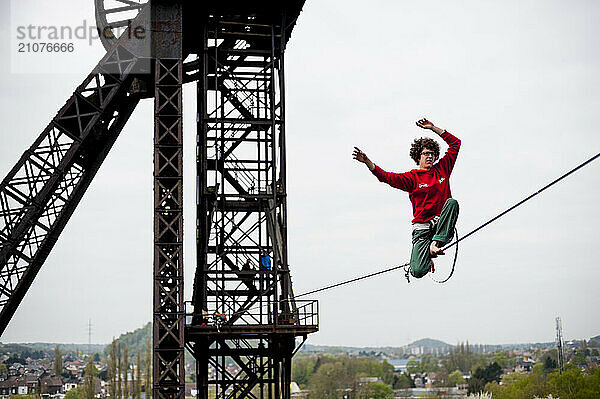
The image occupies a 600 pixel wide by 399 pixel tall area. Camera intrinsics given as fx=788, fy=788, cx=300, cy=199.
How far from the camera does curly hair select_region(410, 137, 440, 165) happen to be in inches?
282

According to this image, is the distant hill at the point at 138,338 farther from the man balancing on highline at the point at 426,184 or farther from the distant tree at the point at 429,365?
the man balancing on highline at the point at 426,184

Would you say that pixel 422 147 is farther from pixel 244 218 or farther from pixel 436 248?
pixel 244 218

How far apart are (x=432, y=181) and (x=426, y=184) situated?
0.06 metres

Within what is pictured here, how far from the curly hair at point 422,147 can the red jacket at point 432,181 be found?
0.09 metres

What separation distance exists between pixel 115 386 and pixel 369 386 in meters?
31.1

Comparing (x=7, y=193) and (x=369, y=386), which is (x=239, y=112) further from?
(x=369, y=386)

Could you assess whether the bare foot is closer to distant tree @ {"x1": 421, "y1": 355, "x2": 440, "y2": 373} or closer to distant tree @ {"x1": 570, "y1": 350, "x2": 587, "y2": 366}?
distant tree @ {"x1": 570, "y1": 350, "x2": 587, "y2": 366}

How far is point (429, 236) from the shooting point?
7.13 metres

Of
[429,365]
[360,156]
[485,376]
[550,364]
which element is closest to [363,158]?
[360,156]

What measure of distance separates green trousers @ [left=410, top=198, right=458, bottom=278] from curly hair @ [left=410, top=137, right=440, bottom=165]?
1.70 ft

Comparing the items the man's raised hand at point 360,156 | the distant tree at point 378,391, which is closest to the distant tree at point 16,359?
the distant tree at point 378,391

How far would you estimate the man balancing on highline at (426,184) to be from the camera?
23.2ft

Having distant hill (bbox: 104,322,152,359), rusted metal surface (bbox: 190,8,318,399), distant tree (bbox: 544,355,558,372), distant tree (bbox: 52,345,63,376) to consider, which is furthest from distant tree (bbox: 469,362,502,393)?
rusted metal surface (bbox: 190,8,318,399)

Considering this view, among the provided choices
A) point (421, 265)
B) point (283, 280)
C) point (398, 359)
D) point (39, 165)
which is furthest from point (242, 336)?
point (398, 359)
